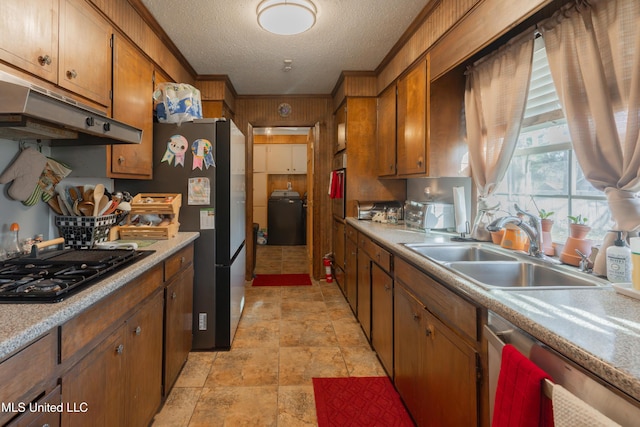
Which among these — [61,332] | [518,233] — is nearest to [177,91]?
[61,332]

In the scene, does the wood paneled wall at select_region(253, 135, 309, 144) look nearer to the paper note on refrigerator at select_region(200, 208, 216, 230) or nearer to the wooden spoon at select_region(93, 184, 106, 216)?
the paper note on refrigerator at select_region(200, 208, 216, 230)

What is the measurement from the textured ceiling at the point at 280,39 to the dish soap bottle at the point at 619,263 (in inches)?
73.9

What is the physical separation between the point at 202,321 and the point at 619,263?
7.81 feet

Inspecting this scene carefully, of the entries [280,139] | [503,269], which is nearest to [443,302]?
[503,269]

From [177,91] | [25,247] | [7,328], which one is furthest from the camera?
[177,91]

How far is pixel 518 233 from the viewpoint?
171 centimetres

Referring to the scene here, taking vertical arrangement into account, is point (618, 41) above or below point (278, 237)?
above

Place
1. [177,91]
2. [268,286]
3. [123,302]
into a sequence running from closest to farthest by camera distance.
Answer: [123,302] < [177,91] < [268,286]

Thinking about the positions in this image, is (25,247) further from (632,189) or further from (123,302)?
(632,189)

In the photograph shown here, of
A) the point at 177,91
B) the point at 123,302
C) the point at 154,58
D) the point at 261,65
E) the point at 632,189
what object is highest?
the point at 261,65

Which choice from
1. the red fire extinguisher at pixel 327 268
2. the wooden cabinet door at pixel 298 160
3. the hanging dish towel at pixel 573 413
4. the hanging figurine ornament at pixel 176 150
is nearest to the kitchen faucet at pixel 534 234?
the hanging dish towel at pixel 573 413

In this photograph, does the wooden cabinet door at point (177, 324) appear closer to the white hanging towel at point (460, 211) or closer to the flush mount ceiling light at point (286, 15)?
the flush mount ceiling light at point (286, 15)

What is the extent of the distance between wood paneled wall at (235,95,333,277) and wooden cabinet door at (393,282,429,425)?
2.44 metres

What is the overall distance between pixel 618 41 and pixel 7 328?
207cm
